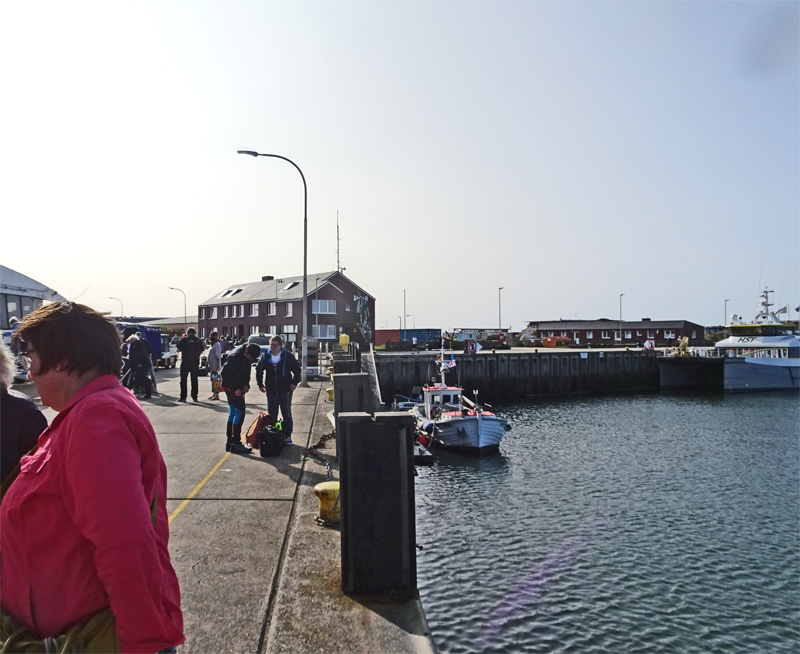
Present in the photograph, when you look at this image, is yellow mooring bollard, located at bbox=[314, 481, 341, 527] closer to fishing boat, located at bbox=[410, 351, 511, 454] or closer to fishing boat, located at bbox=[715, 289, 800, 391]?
fishing boat, located at bbox=[410, 351, 511, 454]

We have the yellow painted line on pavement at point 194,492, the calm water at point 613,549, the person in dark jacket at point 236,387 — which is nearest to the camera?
the yellow painted line on pavement at point 194,492

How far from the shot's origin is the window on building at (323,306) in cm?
6028

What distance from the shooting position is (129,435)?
1.91 meters

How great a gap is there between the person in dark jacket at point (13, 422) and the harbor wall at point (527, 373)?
4145cm

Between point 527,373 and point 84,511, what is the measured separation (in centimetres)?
5056

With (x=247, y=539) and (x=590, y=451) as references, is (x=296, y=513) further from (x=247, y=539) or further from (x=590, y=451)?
(x=590, y=451)

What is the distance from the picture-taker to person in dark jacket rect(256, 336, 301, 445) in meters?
10.4

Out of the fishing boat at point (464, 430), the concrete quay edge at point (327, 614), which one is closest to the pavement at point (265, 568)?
the concrete quay edge at point (327, 614)

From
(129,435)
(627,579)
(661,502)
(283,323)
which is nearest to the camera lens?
(129,435)

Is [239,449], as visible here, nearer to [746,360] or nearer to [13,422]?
[13,422]

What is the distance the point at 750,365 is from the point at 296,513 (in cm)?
5507

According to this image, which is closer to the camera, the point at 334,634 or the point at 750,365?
the point at 334,634

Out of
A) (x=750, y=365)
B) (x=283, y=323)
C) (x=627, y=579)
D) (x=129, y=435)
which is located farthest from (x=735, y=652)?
(x=283, y=323)

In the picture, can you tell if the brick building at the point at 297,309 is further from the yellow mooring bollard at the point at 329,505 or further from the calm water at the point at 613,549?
the yellow mooring bollard at the point at 329,505
